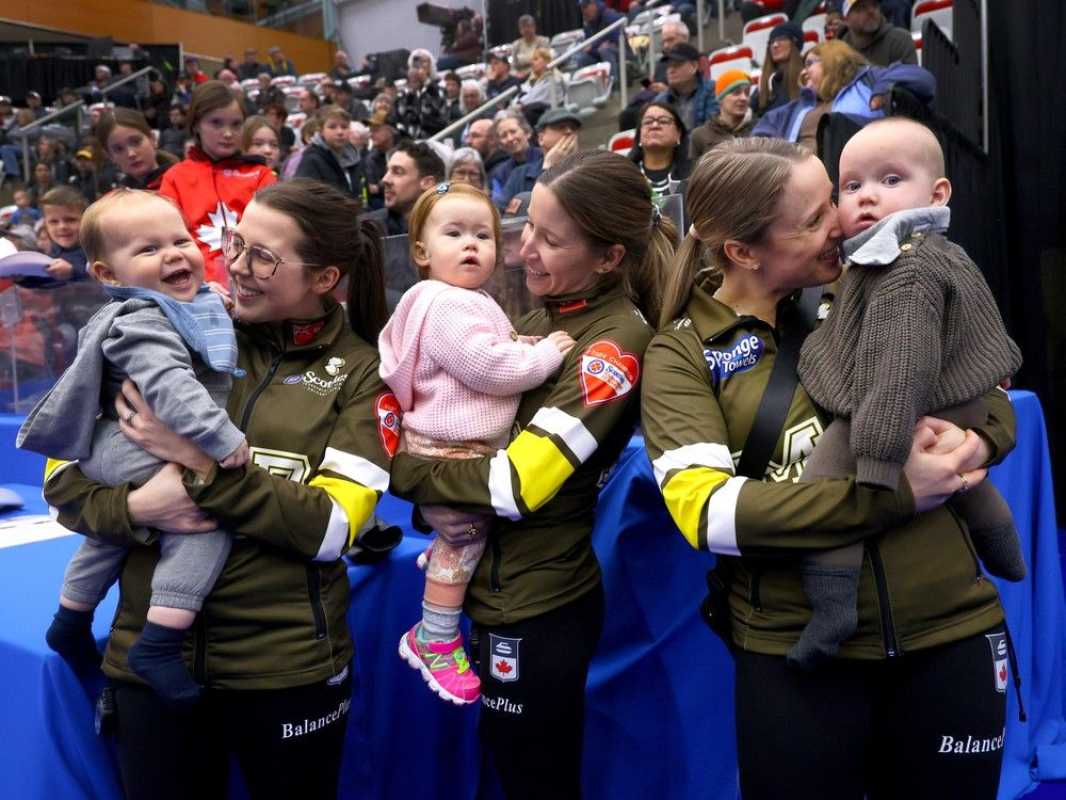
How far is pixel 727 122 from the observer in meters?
5.61

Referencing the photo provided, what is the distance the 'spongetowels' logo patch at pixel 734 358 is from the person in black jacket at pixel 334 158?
356 cm

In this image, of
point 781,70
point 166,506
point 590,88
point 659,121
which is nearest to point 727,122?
point 659,121

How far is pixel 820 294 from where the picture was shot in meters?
1.60

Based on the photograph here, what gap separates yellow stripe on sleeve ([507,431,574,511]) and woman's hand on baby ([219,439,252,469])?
426mm

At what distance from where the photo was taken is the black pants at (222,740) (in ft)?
5.14

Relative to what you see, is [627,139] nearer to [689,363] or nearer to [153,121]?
[689,363]

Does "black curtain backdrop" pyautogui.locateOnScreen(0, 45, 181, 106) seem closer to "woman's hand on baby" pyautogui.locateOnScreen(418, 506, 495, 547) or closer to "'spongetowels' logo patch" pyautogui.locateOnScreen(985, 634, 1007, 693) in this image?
"woman's hand on baby" pyautogui.locateOnScreen(418, 506, 495, 547)

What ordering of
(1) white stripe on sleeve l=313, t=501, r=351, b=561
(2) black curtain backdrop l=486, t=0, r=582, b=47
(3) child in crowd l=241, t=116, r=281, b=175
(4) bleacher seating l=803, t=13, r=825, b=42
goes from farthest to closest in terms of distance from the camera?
1. (2) black curtain backdrop l=486, t=0, r=582, b=47
2. (4) bleacher seating l=803, t=13, r=825, b=42
3. (3) child in crowd l=241, t=116, r=281, b=175
4. (1) white stripe on sleeve l=313, t=501, r=351, b=561

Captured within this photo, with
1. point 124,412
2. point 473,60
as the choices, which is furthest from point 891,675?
point 473,60

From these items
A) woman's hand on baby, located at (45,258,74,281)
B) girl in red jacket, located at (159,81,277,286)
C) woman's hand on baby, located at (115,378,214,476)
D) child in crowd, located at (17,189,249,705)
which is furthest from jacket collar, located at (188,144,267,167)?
woman's hand on baby, located at (115,378,214,476)

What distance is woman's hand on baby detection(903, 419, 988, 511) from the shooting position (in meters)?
1.34

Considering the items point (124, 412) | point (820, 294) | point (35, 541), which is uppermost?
point (820, 294)

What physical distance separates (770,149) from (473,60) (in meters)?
16.9

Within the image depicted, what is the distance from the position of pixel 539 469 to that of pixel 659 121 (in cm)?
402
